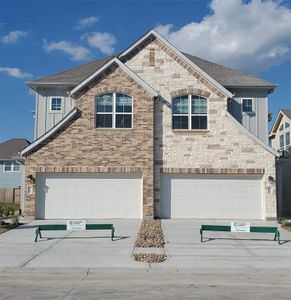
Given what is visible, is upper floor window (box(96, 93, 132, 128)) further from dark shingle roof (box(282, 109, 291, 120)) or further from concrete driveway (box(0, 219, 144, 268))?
dark shingle roof (box(282, 109, 291, 120))

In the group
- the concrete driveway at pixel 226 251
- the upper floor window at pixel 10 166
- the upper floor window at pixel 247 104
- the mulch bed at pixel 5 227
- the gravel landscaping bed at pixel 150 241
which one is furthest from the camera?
the upper floor window at pixel 10 166

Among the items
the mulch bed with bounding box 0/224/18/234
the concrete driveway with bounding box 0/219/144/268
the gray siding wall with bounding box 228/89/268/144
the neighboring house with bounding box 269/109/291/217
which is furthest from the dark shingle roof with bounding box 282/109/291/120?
the mulch bed with bounding box 0/224/18/234

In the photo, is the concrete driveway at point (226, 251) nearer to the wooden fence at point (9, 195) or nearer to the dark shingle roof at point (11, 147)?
the wooden fence at point (9, 195)

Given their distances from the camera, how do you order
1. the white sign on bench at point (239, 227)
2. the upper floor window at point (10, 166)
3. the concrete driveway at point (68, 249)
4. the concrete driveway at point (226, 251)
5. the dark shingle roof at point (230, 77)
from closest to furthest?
the concrete driveway at point (226, 251)
the concrete driveway at point (68, 249)
the white sign on bench at point (239, 227)
the dark shingle roof at point (230, 77)
the upper floor window at point (10, 166)

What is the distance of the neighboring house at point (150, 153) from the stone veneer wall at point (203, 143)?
0.05 m

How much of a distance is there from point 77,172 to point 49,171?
137cm

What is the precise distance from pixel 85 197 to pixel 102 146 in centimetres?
266

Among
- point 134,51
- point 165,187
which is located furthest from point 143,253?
point 134,51

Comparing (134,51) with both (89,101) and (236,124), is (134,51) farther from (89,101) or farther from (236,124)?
(236,124)

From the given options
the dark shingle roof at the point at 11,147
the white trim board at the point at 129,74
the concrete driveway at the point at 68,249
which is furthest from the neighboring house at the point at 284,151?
the dark shingle roof at the point at 11,147

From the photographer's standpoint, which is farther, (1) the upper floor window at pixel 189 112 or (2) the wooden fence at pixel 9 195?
(2) the wooden fence at pixel 9 195

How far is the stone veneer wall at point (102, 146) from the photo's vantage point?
65.8ft

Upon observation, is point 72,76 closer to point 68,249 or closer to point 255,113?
point 255,113

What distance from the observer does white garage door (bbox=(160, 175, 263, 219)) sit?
20.3m
